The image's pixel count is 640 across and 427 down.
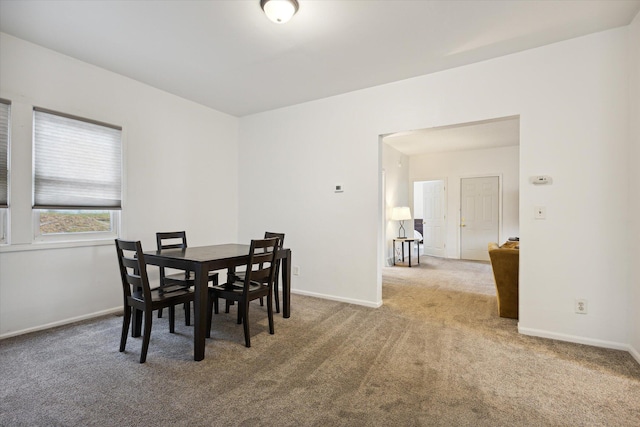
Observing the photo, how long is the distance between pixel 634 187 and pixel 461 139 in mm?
4051

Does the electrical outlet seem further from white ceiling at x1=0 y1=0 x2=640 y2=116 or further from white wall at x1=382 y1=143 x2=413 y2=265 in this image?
white wall at x1=382 y1=143 x2=413 y2=265

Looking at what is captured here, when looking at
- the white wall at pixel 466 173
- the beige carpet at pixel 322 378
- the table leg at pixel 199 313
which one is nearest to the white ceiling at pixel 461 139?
the white wall at pixel 466 173

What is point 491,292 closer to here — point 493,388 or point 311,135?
point 493,388

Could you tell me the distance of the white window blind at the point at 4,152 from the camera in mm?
2596

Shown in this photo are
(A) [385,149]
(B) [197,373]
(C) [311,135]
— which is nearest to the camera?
(B) [197,373]

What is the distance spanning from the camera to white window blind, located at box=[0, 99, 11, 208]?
102 inches

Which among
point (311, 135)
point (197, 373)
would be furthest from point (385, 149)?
point (197, 373)

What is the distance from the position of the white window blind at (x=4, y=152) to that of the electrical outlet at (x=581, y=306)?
16.4 feet

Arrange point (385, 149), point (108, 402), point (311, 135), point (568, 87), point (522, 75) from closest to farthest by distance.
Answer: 1. point (108, 402)
2. point (568, 87)
3. point (522, 75)
4. point (311, 135)
5. point (385, 149)

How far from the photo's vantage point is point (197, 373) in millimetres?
2064

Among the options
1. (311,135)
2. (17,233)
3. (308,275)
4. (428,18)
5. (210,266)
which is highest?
(428,18)

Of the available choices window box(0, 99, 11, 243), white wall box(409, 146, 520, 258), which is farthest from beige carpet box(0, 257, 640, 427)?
white wall box(409, 146, 520, 258)

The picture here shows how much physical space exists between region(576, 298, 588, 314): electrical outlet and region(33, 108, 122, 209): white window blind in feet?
15.0

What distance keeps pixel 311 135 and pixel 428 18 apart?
203 cm
